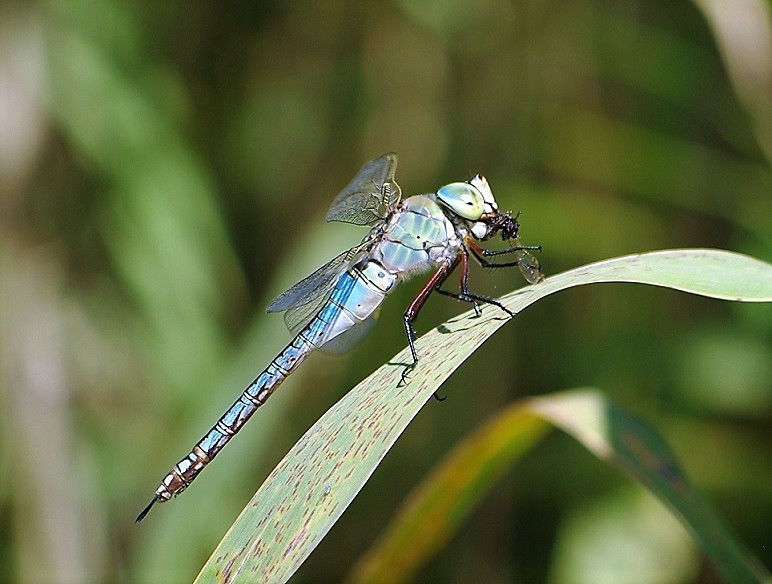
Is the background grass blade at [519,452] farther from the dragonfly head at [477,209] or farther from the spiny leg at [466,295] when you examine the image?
the dragonfly head at [477,209]

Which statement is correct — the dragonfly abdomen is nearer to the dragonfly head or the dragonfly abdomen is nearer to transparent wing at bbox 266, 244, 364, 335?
transparent wing at bbox 266, 244, 364, 335

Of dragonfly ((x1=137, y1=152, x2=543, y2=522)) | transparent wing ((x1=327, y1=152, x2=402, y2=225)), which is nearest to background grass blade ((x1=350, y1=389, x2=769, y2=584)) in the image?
dragonfly ((x1=137, y1=152, x2=543, y2=522))

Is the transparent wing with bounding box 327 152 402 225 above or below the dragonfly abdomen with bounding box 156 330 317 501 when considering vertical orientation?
above

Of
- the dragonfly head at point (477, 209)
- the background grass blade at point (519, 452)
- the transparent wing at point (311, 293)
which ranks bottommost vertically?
the background grass blade at point (519, 452)

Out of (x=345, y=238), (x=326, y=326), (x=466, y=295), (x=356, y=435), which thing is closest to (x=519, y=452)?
(x=466, y=295)

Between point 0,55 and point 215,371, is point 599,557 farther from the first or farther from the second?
point 0,55

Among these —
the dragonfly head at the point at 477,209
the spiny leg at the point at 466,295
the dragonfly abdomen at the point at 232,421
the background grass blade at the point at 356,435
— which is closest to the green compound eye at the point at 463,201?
the dragonfly head at the point at 477,209
